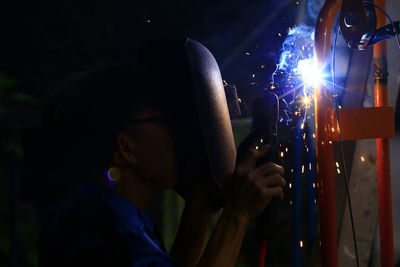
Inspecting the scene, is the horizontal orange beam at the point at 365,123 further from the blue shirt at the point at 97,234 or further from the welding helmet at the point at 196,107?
the blue shirt at the point at 97,234

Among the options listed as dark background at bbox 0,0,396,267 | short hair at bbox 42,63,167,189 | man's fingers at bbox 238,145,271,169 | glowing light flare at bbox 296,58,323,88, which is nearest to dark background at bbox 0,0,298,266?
dark background at bbox 0,0,396,267

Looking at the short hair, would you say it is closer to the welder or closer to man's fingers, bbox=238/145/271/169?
the welder

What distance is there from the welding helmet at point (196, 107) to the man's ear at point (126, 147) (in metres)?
0.12

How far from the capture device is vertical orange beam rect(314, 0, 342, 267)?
4.09ft

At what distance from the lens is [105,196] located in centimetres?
99

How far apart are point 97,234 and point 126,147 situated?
0.84 ft

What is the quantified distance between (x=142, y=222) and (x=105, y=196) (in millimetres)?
115

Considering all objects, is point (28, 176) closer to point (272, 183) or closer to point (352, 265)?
point (352, 265)

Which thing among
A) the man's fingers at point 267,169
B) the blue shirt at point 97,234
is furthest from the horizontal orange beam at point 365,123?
the blue shirt at point 97,234

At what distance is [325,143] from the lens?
1279mm

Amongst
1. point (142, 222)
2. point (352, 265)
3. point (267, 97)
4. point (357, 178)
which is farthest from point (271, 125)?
point (352, 265)

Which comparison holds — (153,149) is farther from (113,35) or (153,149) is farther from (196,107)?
(113,35)

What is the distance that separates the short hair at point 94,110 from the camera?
107 cm

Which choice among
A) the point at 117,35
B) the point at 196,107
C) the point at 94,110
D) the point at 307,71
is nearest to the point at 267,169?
the point at 196,107
